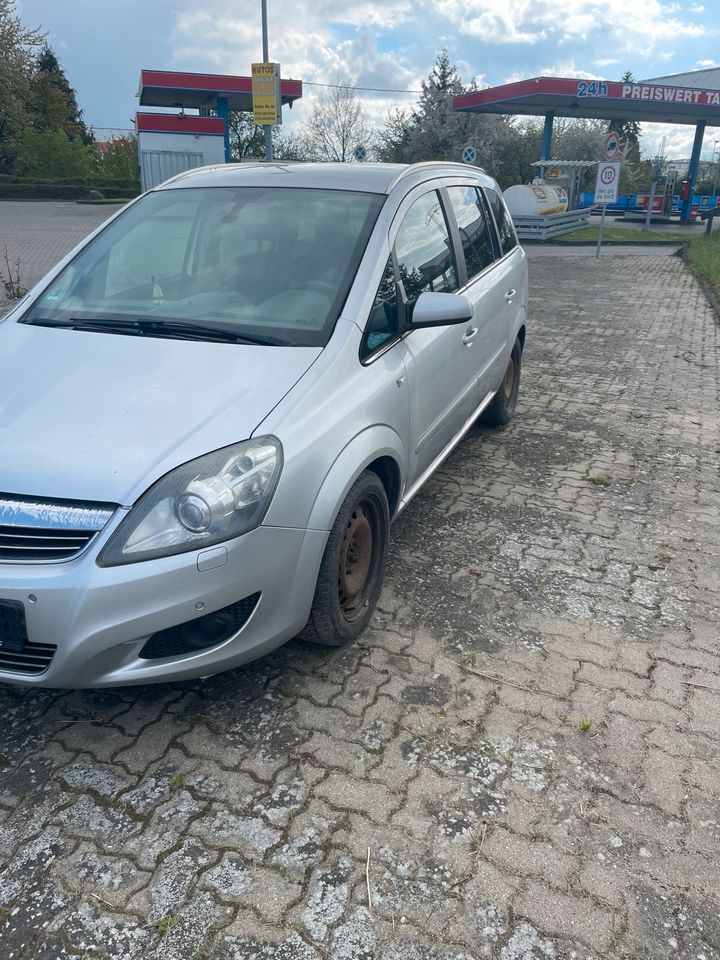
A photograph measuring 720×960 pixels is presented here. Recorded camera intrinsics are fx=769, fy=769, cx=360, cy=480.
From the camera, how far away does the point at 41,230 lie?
68.3ft

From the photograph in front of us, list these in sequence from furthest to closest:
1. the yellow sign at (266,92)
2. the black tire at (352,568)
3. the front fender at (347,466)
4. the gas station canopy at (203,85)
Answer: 1. the gas station canopy at (203,85)
2. the yellow sign at (266,92)
3. the black tire at (352,568)
4. the front fender at (347,466)

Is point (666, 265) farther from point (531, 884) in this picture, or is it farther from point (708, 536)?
point (531, 884)

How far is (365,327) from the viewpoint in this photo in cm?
316

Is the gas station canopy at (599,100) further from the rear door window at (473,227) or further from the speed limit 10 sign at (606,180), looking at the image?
the rear door window at (473,227)

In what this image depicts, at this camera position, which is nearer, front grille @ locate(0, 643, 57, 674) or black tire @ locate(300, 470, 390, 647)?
front grille @ locate(0, 643, 57, 674)

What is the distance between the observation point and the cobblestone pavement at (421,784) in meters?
2.07

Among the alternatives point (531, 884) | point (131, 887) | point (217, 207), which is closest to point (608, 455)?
point (217, 207)

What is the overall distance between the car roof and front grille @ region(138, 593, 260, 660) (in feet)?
7.15

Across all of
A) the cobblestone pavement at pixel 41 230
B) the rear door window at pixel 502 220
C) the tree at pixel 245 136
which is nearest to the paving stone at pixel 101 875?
the rear door window at pixel 502 220

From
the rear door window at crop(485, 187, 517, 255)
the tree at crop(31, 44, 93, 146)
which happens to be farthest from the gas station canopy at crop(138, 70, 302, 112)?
A: the rear door window at crop(485, 187, 517, 255)

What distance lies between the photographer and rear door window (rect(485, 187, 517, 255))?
5445mm

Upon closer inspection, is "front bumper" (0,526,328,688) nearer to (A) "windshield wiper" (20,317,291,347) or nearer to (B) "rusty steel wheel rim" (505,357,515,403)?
(A) "windshield wiper" (20,317,291,347)

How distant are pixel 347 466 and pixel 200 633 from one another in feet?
2.59

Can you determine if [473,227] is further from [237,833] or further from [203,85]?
[203,85]
